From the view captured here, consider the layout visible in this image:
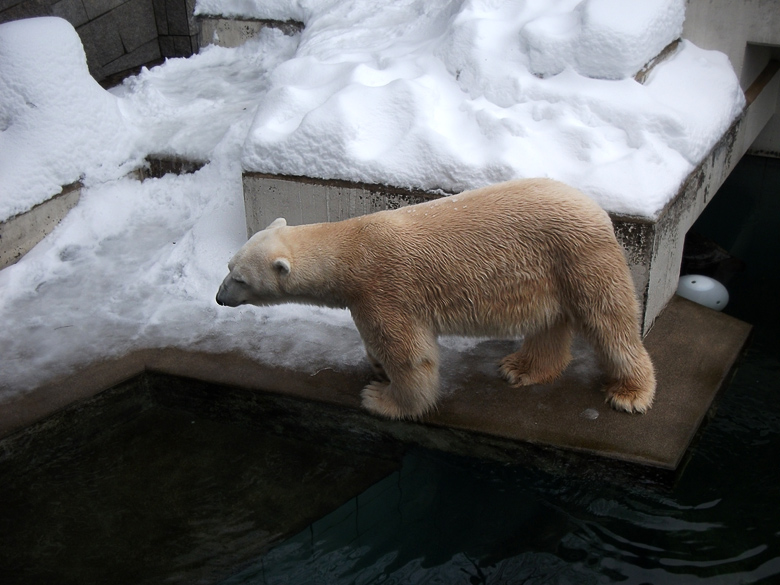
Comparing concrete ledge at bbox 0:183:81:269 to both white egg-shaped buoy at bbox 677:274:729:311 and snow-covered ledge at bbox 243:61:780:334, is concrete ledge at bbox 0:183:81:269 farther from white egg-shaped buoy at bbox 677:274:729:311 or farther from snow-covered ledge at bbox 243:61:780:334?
white egg-shaped buoy at bbox 677:274:729:311

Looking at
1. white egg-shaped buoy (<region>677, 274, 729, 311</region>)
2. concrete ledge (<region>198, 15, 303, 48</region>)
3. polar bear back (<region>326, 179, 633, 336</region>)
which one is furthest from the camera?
concrete ledge (<region>198, 15, 303, 48</region>)

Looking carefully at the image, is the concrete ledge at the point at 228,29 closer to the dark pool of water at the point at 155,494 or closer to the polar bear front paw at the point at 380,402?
the dark pool of water at the point at 155,494

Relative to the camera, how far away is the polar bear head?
3.34 meters

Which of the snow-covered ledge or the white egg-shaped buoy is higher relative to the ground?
the snow-covered ledge

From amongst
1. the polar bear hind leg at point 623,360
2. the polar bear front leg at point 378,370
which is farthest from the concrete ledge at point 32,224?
the polar bear hind leg at point 623,360

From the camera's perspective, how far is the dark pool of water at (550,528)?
10.6 feet

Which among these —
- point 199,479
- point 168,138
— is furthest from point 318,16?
point 199,479

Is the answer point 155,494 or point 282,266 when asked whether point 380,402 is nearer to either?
Result: point 282,266

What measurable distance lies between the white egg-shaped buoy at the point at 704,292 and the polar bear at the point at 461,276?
64.0 inches

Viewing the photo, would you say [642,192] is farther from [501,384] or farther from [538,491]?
[538,491]

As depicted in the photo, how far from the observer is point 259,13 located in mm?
7633

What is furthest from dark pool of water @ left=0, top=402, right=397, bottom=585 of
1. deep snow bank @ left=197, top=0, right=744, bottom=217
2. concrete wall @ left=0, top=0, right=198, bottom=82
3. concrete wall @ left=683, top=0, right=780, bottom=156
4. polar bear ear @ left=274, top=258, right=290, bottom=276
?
concrete wall @ left=0, top=0, right=198, bottom=82

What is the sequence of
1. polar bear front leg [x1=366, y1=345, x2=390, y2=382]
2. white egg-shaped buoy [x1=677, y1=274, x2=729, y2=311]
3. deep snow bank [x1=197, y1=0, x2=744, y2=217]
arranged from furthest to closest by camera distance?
white egg-shaped buoy [x1=677, y1=274, x2=729, y2=311]
deep snow bank [x1=197, y1=0, x2=744, y2=217]
polar bear front leg [x1=366, y1=345, x2=390, y2=382]

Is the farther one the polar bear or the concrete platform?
the concrete platform
